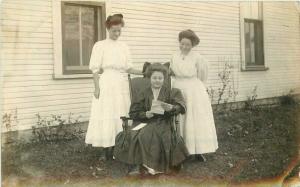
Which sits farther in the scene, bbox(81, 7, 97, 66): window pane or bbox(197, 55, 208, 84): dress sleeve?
bbox(81, 7, 97, 66): window pane

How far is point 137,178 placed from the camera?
3869 mm

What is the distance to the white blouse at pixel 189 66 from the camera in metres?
4.27

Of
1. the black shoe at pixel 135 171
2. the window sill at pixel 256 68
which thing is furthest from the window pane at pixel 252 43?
the black shoe at pixel 135 171

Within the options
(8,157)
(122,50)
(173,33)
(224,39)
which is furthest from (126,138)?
(224,39)

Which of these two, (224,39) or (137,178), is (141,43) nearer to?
(224,39)

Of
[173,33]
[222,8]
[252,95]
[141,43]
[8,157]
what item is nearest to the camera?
[8,157]

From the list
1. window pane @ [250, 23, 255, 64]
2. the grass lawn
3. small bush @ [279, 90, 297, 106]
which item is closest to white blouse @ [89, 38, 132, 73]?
the grass lawn

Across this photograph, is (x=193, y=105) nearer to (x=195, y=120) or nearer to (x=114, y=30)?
(x=195, y=120)

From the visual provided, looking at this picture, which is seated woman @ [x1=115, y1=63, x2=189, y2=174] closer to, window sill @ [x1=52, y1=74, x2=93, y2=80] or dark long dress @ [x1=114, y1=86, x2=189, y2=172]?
dark long dress @ [x1=114, y1=86, x2=189, y2=172]

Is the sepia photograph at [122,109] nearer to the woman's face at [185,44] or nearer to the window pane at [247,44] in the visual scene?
the woman's face at [185,44]

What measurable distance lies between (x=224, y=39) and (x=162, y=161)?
442 cm

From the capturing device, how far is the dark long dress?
373 cm

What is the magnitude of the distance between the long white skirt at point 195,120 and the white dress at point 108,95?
2.25ft

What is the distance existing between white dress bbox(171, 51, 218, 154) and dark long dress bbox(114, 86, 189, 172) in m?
0.37
